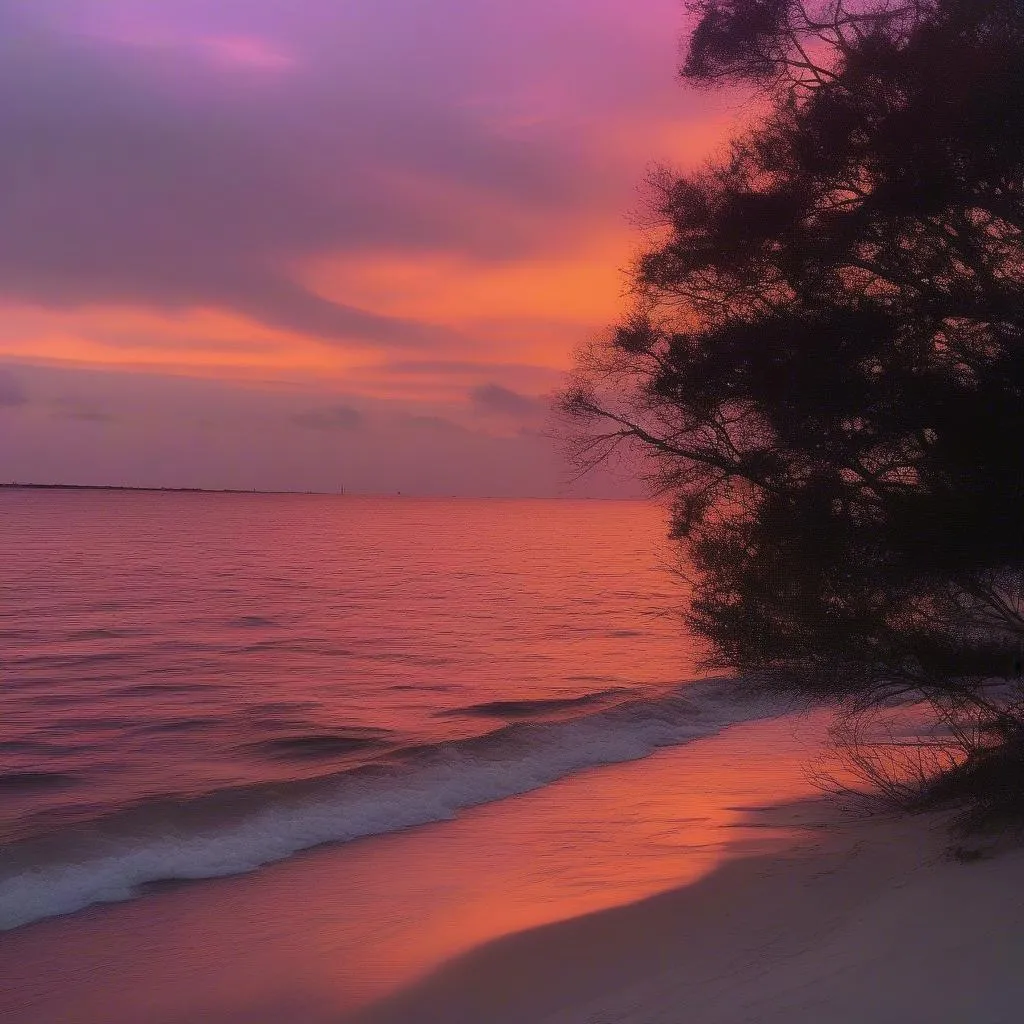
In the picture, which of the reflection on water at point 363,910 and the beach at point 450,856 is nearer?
the beach at point 450,856

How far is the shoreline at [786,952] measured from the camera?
6.78 metres

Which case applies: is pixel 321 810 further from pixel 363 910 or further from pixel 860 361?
pixel 860 361

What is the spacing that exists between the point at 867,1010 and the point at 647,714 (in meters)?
16.2

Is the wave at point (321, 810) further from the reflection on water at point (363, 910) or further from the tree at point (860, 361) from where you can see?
the tree at point (860, 361)

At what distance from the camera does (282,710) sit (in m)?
22.4

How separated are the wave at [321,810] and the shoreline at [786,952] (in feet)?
12.7

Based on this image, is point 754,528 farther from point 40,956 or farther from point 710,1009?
point 40,956

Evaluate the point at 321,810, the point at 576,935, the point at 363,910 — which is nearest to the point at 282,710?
the point at 321,810

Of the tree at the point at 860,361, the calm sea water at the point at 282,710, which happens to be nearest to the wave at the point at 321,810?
the calm sea water at the point at 282,710

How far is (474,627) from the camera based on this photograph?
125 ft

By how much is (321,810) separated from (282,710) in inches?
297

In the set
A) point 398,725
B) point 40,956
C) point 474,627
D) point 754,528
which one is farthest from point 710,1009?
point 474,627

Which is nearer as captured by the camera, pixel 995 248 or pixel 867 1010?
pixel 867 1010

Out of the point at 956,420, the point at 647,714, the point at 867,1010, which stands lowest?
the point at 647,714
